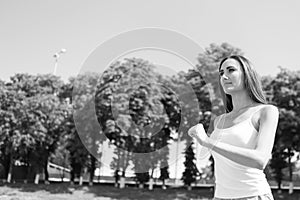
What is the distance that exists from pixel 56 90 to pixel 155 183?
11.1 meters

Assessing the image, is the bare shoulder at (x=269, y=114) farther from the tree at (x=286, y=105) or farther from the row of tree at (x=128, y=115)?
the tree at (x=286, y=105)

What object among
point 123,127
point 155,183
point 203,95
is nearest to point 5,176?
point 155,183

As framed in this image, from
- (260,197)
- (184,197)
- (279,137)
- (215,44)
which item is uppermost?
(215,44)

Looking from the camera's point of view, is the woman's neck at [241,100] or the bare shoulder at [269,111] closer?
the bare shoulder at [269,111]

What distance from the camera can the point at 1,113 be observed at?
23.7 meters

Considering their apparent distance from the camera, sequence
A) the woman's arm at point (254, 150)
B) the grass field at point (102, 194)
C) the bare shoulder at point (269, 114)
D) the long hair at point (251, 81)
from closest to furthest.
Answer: the woman's arm at point (254, 150) < the bare shoulder at point (269, 114) < the long hair at point (251, 81) < the grass field at point (102, 194)

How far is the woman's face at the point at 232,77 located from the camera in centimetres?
164

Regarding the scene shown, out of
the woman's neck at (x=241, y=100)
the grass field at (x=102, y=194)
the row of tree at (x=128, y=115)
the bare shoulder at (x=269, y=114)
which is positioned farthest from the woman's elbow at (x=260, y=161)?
the grass field at (x=102, y=194)

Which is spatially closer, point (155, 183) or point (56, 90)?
point (155, 183)

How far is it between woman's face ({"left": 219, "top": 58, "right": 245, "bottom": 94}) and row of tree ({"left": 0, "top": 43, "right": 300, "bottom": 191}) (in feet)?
49.4

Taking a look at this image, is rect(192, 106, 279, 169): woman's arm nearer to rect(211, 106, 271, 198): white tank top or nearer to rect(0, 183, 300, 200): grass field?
rect(211, 106, 271, 198): white tank top

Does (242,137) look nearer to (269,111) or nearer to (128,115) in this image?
(269,111)

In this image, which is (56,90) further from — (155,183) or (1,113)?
(155,183)

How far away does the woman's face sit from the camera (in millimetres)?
1640
